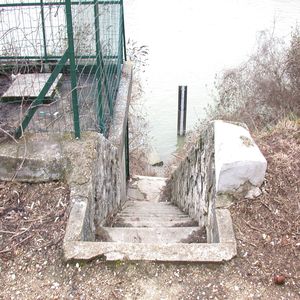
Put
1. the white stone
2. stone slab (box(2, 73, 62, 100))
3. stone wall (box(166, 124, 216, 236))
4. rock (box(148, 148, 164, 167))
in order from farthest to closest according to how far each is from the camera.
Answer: rock (box(148, 148, 164, 167)) → stone slab (box(2, 73, 62, 100)) → stone wall (box(166, 124, 216, 236)) → the white stone

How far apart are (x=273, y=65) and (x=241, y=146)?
917 centimetres

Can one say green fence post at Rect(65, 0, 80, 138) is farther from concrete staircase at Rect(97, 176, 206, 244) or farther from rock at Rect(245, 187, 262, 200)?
rock at Rect(245, 187, 262, 200)

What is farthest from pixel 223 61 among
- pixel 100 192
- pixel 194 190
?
pixel 100 192

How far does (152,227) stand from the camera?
4438mm

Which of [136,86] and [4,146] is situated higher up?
[4,146]

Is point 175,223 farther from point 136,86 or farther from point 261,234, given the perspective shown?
point 136,86

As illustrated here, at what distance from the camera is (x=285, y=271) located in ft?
9.96

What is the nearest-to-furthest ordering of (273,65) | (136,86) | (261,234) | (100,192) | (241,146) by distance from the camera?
(261,234) → (241,146) → (100,192) → (273,65) → (136,86)

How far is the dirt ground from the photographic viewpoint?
113 inches

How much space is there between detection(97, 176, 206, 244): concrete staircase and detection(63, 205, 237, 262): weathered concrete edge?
27.6 inches

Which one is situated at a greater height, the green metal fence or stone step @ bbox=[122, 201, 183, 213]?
the green metal fence

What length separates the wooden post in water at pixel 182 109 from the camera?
13500mm

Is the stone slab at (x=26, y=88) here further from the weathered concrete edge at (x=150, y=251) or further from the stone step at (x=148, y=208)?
the weathered concrete edge at (x=150, y=251)

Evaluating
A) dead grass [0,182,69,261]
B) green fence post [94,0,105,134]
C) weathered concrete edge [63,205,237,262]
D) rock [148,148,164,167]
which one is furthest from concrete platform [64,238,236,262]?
rock [148,148,164,167]
